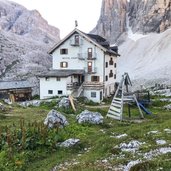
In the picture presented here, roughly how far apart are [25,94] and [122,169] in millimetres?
60525

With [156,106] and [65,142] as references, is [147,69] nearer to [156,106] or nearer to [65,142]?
[156,106]

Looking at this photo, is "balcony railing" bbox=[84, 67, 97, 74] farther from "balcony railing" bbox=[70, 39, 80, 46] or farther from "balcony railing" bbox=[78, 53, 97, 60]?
"balcony railing" bbox=[70, 39, 80, 46]

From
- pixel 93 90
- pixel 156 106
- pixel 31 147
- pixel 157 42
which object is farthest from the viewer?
pixel 157 42

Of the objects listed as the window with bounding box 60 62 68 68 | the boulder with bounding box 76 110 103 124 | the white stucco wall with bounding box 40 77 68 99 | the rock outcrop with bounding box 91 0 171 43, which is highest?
the rock outcrop with bounding box 91 0 171 43

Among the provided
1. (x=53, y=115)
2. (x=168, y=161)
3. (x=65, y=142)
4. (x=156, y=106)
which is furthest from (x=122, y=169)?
(x=156, y=106)

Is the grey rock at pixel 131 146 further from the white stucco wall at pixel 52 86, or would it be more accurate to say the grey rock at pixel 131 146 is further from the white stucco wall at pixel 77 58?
the white stucco wall at pixel 77 58

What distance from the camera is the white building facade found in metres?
68.3

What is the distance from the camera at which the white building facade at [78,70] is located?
6831cm

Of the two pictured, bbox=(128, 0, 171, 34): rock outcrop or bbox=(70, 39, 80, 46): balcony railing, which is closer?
bbox=(70, 39, 80, 46): balcony railing

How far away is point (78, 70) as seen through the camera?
7150 centimetres

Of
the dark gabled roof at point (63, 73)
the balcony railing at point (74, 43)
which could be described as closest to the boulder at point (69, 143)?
the dark gabled roof at point (63, 73)

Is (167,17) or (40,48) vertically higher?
(167,17)

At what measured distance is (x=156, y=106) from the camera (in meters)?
54.0

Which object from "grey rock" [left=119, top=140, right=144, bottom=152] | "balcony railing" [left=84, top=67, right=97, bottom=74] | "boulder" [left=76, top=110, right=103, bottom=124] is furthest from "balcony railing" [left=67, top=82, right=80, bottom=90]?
"grey rock" [left=119, top=140, right=144, bottom=152]
